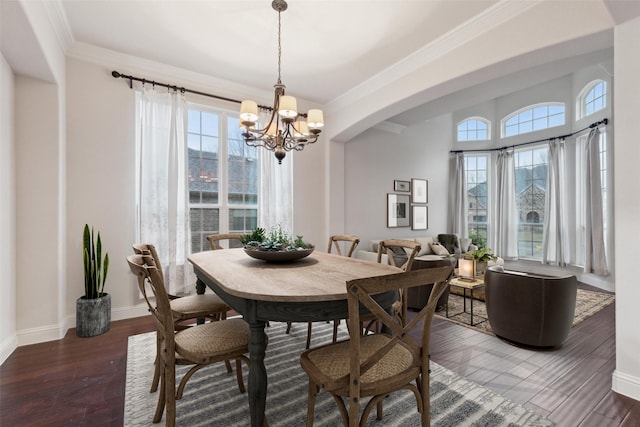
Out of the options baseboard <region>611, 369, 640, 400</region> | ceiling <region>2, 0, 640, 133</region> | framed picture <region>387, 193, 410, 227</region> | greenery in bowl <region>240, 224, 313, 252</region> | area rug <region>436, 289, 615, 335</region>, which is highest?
ceiling <region>2, 0, 640, 133</region>

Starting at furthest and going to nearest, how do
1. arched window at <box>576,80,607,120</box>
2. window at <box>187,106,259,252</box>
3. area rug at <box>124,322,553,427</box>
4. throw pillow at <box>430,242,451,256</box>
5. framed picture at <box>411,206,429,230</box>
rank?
framed picture at <box>411,206,429,230</box> → throw pillow at <box>430,242,451,256</box> → arched window at <box>576,80,607,120</box> → window at <box>187,106,259,252</box> → area rug at <box>124,322,553,427</box>

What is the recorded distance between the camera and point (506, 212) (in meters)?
6.62

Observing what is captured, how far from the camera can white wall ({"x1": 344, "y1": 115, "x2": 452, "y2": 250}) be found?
5.31 meters

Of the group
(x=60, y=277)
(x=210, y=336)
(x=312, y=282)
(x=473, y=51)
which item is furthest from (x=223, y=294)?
(x=473, y=51)

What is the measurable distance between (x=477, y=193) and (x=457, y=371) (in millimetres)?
5912

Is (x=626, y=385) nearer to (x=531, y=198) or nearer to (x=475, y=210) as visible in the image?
(x=531, y=198)

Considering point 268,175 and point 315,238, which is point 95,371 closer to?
point 268,175

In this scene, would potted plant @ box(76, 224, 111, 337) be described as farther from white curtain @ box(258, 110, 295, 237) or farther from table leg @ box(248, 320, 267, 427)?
table leg @ box(248, 320, 267, 427)

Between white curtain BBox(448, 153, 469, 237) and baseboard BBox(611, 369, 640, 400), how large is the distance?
200 inches

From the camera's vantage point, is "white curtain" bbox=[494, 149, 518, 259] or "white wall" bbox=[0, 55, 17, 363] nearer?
"white wall" bbox=[0, 55, 17, 363]

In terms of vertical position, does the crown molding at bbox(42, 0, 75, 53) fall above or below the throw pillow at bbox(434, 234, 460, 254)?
above

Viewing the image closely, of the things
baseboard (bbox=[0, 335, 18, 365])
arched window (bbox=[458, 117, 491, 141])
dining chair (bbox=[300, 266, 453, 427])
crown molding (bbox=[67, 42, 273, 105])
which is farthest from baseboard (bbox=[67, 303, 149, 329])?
arched window (bbox=[458, 117, 491, 141])

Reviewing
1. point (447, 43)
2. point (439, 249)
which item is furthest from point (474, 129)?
point (447, 43)

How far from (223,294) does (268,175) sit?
2.67 m
